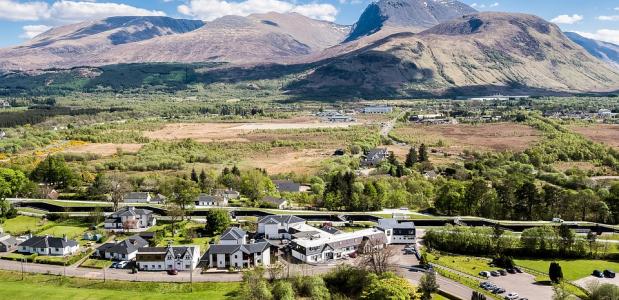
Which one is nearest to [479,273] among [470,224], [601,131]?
[470,224]

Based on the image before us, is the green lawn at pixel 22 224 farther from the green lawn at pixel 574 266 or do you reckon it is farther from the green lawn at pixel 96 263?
the green lawn at pixel 574 266

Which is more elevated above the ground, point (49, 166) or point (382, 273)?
point (49, 166)

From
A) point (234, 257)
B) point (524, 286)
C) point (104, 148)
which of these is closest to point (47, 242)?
point (234, 257)

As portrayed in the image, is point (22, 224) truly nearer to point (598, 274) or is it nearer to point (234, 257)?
point (234, 257)

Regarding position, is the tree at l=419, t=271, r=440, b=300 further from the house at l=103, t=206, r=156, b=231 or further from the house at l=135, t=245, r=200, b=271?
the house at l=103, t=206, r=156, b=231

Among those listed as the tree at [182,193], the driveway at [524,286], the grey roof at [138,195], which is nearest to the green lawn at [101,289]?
the tree at [182,193]

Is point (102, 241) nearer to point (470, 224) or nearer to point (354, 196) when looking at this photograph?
point (354, 196)

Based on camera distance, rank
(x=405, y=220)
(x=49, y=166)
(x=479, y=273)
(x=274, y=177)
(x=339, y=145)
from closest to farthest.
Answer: (x=479, y=273) → (x=405, y=220) → (x=49, y=166) → (x=274, y=177) → (x=339, y=145)
